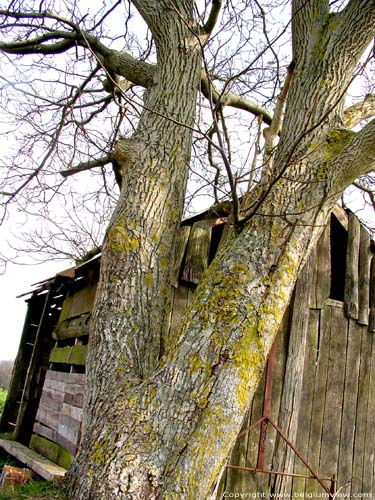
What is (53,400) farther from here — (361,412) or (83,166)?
(361,412)

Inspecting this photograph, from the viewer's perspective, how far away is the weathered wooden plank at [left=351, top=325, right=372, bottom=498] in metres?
5.63

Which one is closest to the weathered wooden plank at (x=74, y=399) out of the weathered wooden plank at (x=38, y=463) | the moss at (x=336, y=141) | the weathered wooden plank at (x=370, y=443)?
the weathered wooden plank at (x=38, y=463)

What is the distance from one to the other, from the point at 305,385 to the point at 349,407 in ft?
2.13

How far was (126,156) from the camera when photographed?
441 centimetres

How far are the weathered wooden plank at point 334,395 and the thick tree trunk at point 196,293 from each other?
2.34m

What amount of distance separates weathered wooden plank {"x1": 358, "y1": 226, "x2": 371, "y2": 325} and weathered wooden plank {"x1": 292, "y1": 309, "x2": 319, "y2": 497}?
0.64 metres

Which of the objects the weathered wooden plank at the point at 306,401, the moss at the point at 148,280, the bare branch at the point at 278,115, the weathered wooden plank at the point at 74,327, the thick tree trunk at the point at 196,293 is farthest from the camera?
the weathered wooden plank at the point at 74,327

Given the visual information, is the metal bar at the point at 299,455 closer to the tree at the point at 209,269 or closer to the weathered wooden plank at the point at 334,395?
the weathered wooden plank at the point at 334,395

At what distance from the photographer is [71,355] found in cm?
661

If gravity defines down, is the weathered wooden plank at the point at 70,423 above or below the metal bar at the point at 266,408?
below

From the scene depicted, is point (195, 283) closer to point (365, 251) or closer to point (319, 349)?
point (319, 349)

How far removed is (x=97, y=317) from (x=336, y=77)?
Result: 2689 mm

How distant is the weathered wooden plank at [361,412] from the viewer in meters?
5.63

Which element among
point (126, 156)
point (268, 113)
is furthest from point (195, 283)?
point (268, 113)
